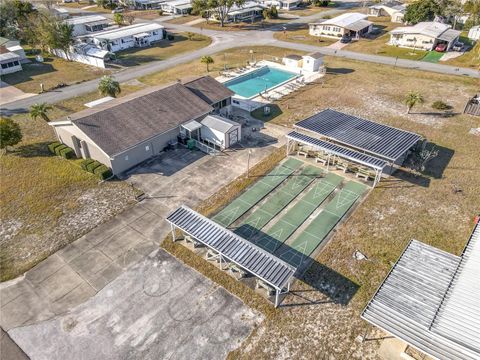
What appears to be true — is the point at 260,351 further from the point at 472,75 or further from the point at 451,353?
the point at 472,75

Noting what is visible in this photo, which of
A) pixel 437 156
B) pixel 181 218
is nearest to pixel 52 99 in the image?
pixel 181 218

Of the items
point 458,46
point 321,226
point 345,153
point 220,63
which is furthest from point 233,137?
point 458,46

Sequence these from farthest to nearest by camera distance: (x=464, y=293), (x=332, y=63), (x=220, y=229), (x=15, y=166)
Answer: (x=332, y=63) < (x=15, y=166) < (x=220, y=229) < (x=464, y=293)

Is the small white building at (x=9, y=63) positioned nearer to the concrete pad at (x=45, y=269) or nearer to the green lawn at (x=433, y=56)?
the concrete pad at (x=45, y=269)

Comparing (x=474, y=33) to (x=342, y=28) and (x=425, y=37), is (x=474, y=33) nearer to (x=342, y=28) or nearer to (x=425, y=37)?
(x=425, y=37)

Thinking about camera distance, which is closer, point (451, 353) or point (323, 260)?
point (451, 353)
